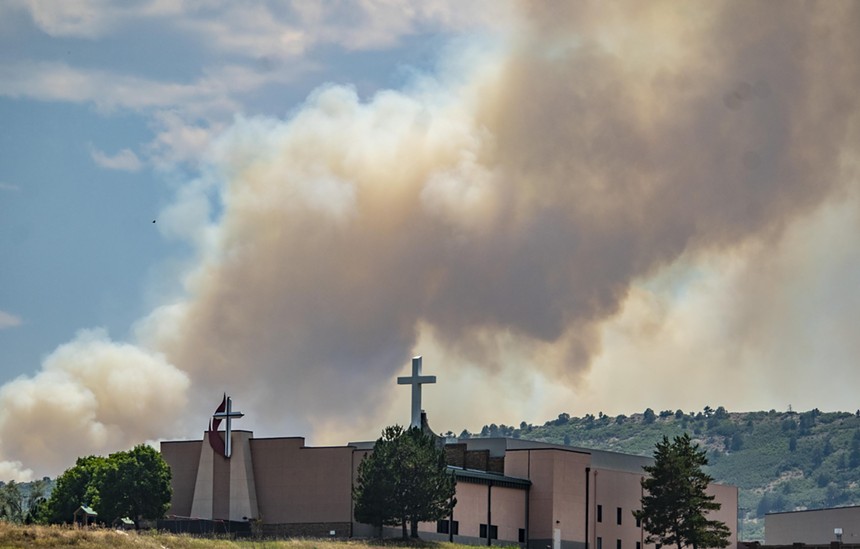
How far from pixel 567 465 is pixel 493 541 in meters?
10.4

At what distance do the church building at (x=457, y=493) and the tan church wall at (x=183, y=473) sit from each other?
92 mm

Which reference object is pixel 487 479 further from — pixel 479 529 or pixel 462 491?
pixel 479 529

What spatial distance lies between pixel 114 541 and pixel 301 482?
35280 mm

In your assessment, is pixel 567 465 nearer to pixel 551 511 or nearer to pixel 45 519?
pixel 551 511

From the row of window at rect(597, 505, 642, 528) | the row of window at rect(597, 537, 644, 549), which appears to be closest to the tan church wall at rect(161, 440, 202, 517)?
the row of window at rect(597, 505, 642, 528)

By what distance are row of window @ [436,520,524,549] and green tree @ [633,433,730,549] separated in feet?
34.8

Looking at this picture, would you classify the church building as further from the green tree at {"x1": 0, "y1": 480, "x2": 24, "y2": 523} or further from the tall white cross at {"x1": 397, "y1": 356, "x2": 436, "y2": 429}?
the green tree at {"x1": 0, "y1": 480, "x2": 24, "y2": 523}

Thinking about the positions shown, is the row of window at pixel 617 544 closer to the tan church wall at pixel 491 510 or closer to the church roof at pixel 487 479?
the tan church wall at pixel 491 510

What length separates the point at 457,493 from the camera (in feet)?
415

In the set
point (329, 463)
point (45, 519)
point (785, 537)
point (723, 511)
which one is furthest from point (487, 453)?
point (785, 537)

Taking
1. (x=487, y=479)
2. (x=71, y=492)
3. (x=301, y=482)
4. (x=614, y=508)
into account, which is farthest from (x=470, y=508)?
(x=71, y=492)

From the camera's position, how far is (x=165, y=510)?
130m

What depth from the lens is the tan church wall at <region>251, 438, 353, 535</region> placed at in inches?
4929

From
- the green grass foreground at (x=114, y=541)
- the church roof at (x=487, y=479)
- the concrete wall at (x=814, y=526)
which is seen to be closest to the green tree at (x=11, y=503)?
the church roof at (x=487, y=479)
